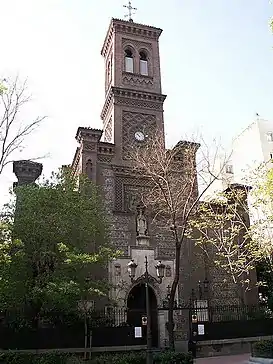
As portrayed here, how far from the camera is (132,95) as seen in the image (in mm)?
25781

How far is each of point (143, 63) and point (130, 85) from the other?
102 inches

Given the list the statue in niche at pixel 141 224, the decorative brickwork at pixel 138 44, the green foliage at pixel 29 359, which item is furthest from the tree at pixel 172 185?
the decorative brickwork at pixel 138 44

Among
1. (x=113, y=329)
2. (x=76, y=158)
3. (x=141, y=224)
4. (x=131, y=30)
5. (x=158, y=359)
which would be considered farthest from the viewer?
(x=131, y=30)

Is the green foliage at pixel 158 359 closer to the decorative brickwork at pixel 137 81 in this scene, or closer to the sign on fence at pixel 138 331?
the sign on fence at pixel 138 331

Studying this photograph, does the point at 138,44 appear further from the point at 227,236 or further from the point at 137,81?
the point at 227,236

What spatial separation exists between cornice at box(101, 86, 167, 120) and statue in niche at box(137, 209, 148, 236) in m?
7.49

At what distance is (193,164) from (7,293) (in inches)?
383

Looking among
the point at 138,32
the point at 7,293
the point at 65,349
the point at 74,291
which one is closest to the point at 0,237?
the point at 7,293

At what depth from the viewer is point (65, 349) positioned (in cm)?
1745

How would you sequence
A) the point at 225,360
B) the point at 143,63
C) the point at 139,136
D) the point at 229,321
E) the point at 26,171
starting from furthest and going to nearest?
the point at 143,63
the point at 139,136
the point at 26,171
the point at 229,321
the point at 225,360

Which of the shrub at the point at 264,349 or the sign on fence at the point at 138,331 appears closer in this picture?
the shrub at the point at 264,349

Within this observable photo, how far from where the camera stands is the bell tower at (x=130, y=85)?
2511 centimetres

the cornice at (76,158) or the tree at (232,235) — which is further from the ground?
the cornice at (76,158)

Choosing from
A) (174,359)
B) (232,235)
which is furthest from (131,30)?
(174,359)
